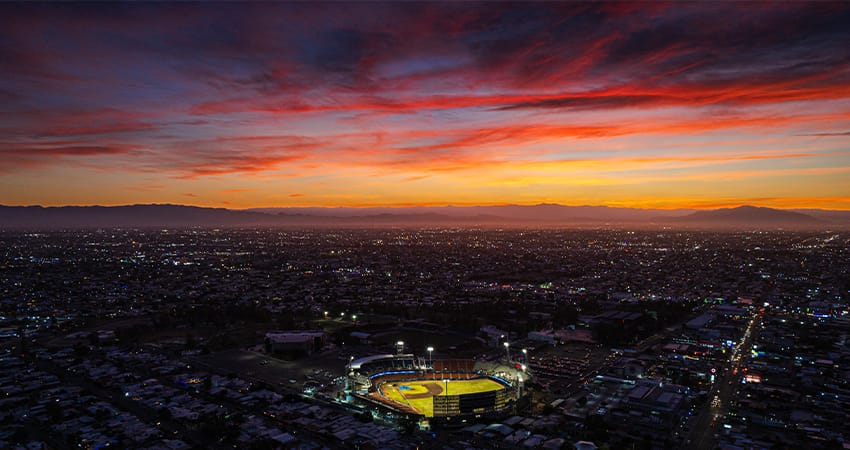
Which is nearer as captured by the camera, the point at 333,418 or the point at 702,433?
the point at 702,433

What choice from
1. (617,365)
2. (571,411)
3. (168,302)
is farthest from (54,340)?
(617,365)

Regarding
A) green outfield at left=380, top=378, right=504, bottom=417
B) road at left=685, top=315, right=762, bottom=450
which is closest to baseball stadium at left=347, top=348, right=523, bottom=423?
green outfield at left=380, top=378, right=504, bottom=417

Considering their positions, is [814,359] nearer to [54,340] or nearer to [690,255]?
[54,340]

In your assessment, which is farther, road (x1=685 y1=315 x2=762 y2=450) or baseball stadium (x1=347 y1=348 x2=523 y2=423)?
baseball stadium (x1=347 y1=348 x2=523 y2=423)

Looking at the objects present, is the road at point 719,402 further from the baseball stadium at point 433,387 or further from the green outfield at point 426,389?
the green outfield at point 426,389

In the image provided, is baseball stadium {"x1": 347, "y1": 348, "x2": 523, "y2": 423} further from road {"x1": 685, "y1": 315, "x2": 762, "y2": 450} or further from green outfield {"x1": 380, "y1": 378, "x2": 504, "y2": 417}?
road {"x1": 685, "y1": 315, "x2": 762, "y2": 450}

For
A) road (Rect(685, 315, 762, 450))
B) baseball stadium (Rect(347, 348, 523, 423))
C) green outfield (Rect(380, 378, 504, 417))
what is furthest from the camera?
green outfield (Rect(380, 378, 504, 417))

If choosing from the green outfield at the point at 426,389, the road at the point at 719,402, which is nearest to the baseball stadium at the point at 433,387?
the green outfield at the point at 426,389

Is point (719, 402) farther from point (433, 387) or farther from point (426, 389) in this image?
point (426, 389)
